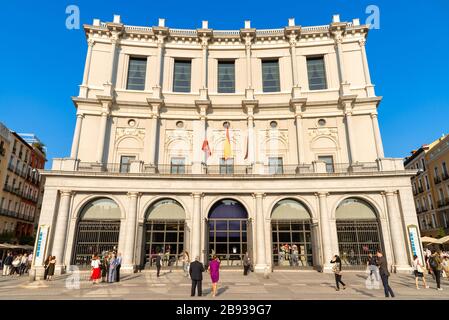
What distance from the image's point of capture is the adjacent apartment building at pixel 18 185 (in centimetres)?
3453

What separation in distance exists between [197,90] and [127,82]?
652 cm

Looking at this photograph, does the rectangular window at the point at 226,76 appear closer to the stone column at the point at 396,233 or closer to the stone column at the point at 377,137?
the stone column at the point at 377,137

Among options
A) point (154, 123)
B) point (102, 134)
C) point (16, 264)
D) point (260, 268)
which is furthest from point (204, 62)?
point (16, 264)

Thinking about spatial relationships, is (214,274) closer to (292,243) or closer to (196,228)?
(196,228)

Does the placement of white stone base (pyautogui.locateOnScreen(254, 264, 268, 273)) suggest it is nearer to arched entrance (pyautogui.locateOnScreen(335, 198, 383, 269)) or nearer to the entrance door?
the entrance door

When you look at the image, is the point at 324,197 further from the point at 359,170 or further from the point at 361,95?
the point at 361,95

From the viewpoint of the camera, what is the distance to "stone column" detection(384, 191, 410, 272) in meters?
18.7


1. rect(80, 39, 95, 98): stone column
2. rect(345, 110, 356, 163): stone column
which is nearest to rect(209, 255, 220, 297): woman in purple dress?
rect(345, 110, 356, 163): stone column

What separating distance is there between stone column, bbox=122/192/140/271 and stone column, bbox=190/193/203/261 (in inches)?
157

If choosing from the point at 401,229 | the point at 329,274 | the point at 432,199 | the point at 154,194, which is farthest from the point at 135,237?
the point at 432,199

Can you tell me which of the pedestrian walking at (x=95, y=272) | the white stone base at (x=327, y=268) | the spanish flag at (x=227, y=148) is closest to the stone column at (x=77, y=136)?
the pedestrian walking at (x=95, y=272)

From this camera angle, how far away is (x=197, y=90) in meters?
26.3

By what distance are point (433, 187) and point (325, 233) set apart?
28748mm

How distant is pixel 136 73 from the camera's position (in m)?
26.8
